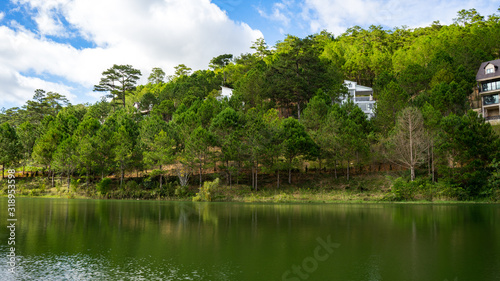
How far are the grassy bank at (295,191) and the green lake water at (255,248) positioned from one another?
17.1m

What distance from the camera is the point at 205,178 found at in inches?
2564

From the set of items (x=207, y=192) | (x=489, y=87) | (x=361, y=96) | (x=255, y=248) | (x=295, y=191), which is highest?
(x=361, y=96)

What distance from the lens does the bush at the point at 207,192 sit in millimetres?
55500

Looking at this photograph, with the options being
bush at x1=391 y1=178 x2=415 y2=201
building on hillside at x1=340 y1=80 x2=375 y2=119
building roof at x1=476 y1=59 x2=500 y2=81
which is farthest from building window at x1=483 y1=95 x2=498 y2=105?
bush at x1=391 y1=178 x2=415 y2=201

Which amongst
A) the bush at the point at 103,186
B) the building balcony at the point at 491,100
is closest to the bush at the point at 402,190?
the building balcony at the point at 491,100

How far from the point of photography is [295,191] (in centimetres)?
5819

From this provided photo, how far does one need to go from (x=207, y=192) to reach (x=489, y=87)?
59.4 m

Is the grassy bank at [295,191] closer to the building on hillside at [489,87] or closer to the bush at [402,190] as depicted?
the bush at [402,190]

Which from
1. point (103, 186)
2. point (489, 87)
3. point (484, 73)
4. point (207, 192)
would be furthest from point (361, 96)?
point (103, 186)

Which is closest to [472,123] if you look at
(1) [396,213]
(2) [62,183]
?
(1) [396,213]

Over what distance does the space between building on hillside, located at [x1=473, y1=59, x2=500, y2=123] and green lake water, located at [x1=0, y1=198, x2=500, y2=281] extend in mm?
49393

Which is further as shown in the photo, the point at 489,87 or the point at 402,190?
the point at 489,87

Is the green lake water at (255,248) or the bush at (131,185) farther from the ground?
the bush at (131,185)

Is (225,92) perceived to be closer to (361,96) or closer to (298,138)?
(361,96)
